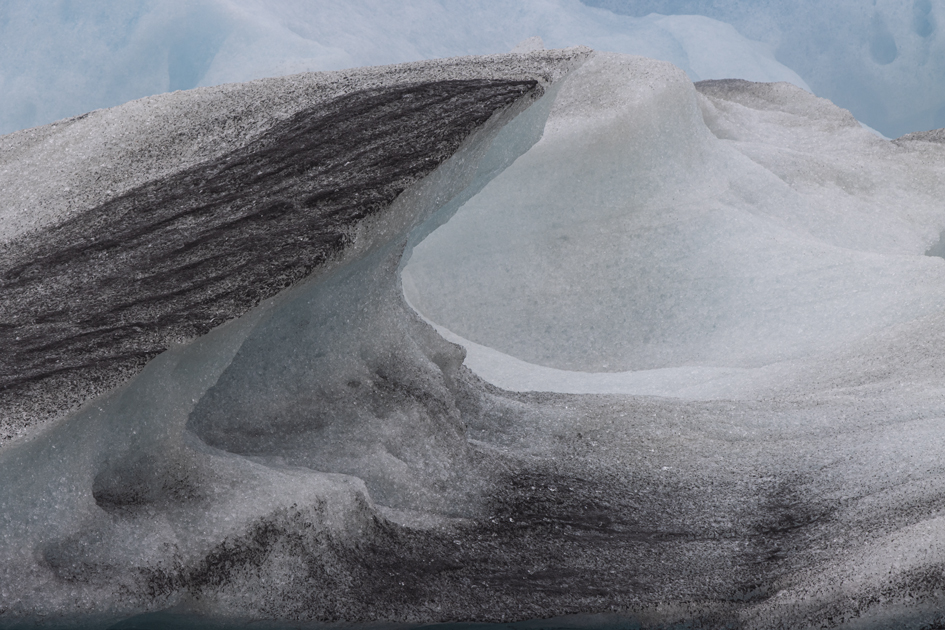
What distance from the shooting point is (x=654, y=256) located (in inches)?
119

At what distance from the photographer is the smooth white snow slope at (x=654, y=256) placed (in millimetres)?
2707

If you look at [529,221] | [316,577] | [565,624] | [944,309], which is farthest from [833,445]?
[529,221]

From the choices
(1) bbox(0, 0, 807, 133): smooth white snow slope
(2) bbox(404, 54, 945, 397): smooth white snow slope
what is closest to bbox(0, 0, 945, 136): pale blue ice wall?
(1) bbox(0, 0, 807, 133): smooth white snow slope

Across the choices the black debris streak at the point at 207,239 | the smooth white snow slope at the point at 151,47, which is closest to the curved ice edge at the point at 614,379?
the black debris streak at the point at 207,239

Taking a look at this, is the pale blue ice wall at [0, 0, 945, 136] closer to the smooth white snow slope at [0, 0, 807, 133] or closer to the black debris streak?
the smooth white snow slope at [0, 0, 807, 133]

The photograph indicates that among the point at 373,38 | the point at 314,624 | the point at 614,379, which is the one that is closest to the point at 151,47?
the point at 373,38

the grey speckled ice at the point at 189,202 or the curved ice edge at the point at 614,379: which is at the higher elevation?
the grey speckled ice at the point at 189,202

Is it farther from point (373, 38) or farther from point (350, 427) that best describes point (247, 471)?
point (373, 38)

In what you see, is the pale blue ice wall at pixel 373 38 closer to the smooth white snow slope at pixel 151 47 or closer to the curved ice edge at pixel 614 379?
the smooth white snow slope at pixel 151 47

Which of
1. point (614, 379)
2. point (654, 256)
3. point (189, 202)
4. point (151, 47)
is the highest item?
point (189, 202)

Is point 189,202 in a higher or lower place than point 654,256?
higher

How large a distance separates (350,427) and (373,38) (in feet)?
14.2

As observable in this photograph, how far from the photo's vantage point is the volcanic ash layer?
152 cm

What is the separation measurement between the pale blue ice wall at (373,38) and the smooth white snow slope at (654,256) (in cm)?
220
